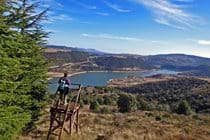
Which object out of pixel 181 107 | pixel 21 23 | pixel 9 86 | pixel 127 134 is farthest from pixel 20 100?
pixel 181 107

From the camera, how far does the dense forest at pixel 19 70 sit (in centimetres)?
1260

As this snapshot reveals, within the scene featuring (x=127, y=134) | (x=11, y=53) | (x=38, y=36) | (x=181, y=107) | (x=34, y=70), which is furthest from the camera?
(x=181, y=107)

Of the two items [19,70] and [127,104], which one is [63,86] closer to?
[19,70]

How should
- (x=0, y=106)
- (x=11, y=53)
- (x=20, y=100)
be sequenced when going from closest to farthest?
(x=0, y=106)
(x=11, y=53)
(x=20, y=100)

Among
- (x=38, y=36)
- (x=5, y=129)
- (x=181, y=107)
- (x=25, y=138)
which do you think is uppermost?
(x=38, y=36)

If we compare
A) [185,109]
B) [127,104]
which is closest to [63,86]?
[127,104]

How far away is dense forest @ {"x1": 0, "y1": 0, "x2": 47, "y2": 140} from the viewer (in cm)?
1260

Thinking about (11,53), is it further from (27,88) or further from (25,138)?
(25,138)

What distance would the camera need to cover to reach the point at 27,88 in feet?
50.1

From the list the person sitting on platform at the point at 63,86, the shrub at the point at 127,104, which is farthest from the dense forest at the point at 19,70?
the shrub at the point at 127,104

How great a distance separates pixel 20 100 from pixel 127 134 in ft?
19.1

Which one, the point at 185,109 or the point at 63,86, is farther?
the point at 185,109

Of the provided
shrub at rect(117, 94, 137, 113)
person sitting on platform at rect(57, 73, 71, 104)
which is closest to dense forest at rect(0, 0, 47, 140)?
person sitting on platform at rect(57, 73, 71, 104)

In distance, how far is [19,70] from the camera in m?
13.3
